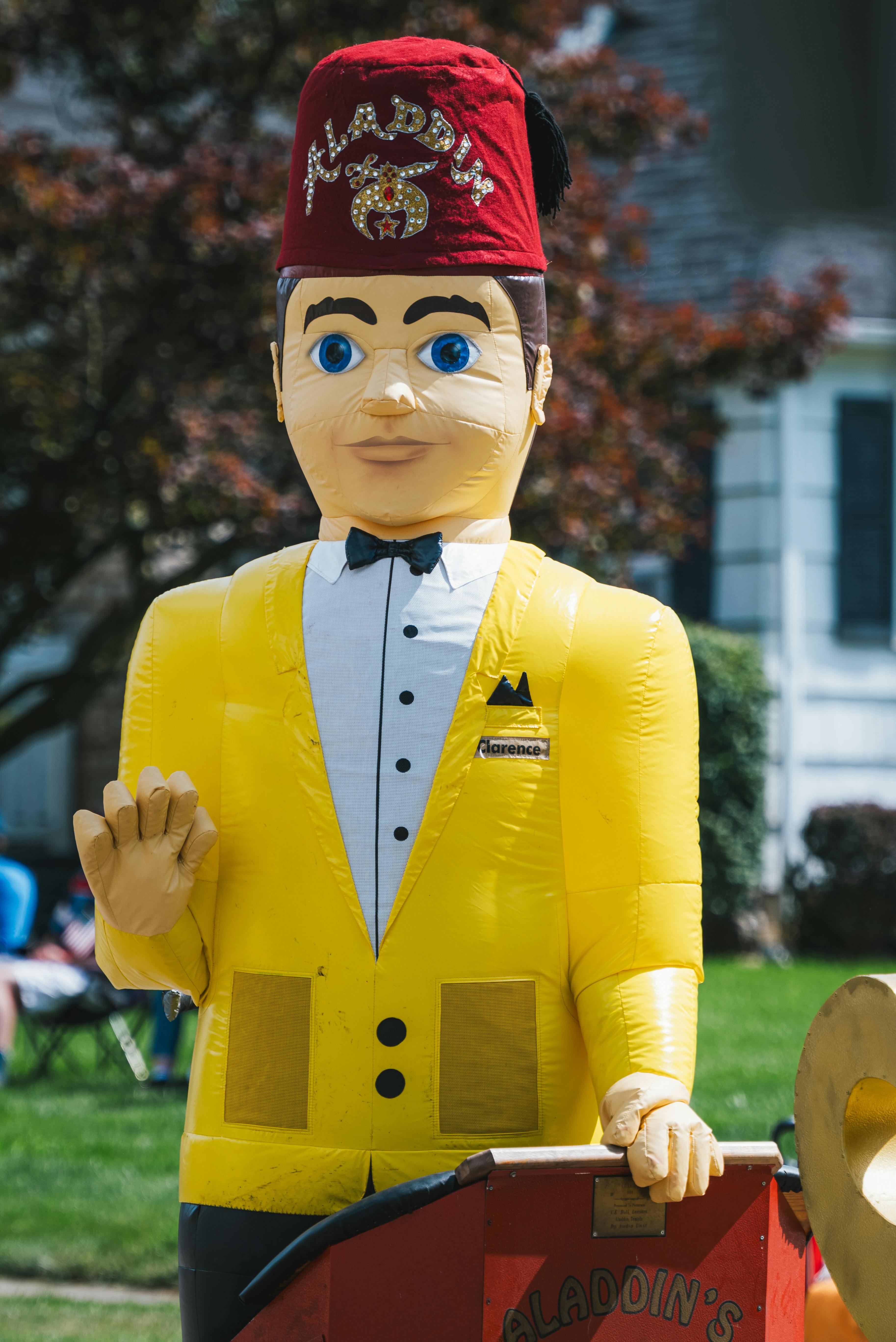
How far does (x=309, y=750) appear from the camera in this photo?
2844 mm

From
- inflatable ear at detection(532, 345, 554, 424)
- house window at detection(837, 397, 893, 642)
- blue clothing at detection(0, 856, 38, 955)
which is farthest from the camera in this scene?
house window at detection(837, 397, 893, 642)

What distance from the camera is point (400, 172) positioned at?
2904 mm

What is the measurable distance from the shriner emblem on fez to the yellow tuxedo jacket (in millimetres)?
702

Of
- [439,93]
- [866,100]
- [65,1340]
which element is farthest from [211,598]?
[65,1340]

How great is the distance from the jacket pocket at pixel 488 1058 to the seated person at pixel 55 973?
535 centimetres

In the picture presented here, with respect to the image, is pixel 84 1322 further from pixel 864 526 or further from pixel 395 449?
pixel 864 526

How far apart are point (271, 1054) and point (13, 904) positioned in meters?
5.93

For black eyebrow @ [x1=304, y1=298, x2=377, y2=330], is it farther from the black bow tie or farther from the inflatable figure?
the black bow tie

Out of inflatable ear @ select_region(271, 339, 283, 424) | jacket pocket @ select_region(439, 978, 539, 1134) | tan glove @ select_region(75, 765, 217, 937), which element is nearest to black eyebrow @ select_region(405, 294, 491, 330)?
inflatable ear @ select_region(271, 339, 283, 424)

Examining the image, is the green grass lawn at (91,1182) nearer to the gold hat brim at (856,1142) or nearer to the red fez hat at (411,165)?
the gold hat brim at (856,1142)

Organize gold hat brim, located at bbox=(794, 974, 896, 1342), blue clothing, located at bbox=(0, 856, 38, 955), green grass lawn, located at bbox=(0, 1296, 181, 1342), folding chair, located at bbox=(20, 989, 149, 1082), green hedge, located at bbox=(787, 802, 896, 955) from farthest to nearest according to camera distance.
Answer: green hedge, located at bbox=(787, 802, 896, 955) < folding chair, located at bbox=(20, 989, 149, 1082) < blue clothing, located at bbox=(0, 856, 38, 955) < green grass lawn, located at bbox=(0, 1296, 181, 1342) < gold hat brim, located at bbox=(794, 974, 896, 1342)

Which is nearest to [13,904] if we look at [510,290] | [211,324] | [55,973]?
[55,973]

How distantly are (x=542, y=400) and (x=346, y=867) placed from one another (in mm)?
1071

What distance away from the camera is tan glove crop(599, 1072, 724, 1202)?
8.02 feet
